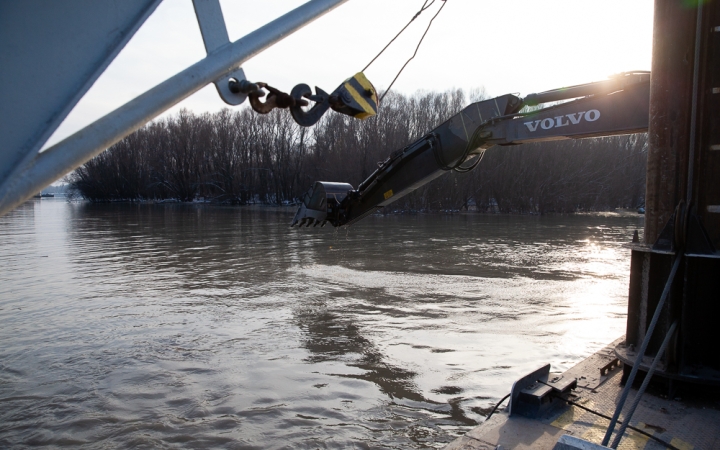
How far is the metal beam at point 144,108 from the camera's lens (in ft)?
5.12

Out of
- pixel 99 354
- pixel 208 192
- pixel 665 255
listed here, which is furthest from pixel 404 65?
pixel 208 192

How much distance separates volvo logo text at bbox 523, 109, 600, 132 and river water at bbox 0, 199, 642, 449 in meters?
2.73

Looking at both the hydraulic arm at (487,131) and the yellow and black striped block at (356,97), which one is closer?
the yellow and black striped block at (356,97)

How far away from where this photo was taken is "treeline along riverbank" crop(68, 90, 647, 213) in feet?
166

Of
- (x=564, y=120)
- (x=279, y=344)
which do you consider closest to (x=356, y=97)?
(x=564, y=120)

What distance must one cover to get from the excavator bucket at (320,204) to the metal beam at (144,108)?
5172 mm

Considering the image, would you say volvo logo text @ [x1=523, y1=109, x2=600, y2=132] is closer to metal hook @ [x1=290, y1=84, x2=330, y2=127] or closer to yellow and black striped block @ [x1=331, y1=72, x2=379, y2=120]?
yellow and black striped block @ [x1=331, y1=72, x2=379, y2=120]

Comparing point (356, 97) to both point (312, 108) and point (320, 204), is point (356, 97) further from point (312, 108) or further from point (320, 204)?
point (320, 204)

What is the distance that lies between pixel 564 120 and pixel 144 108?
4743 mm

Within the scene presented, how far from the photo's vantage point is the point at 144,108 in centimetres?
178

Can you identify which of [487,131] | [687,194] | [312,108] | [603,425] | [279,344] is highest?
→ [487,131]

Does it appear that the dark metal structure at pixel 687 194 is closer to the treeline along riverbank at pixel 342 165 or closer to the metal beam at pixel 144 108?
the metal beam at pixel 144 108

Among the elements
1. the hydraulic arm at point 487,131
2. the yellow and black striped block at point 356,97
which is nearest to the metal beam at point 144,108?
the yellow and black striped block at point 356,97

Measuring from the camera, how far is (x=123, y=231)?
23.9 m
